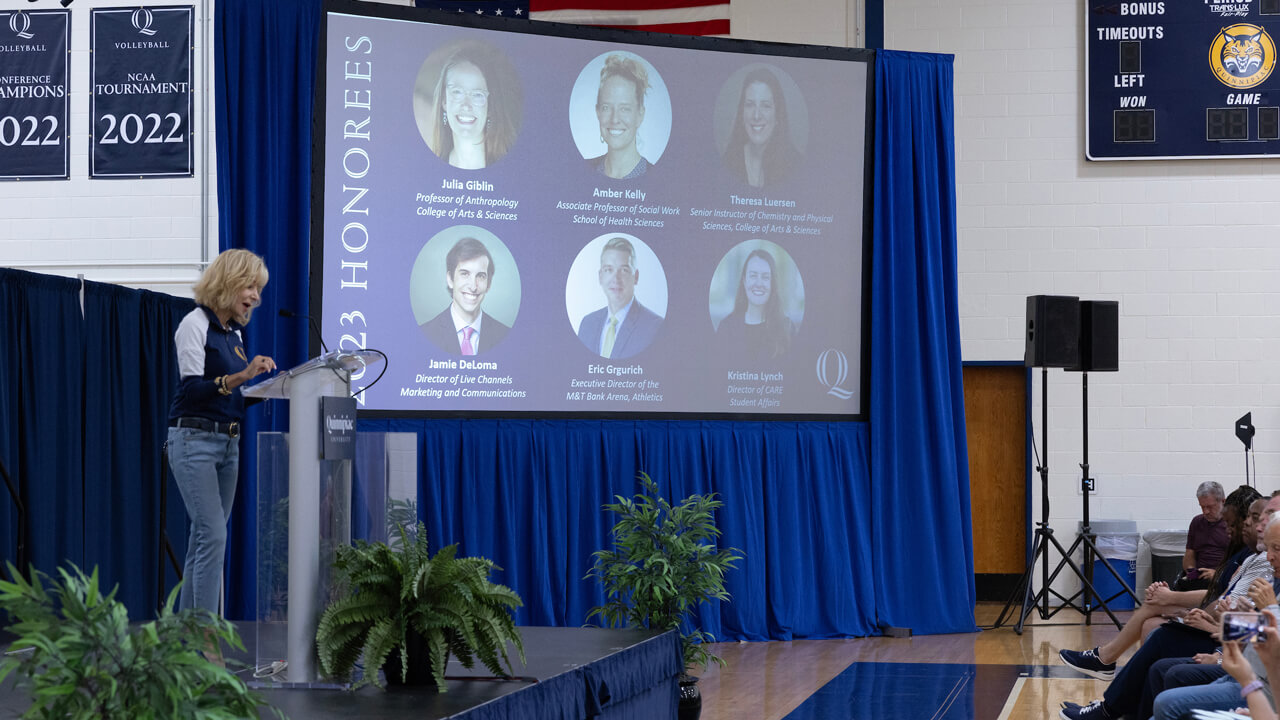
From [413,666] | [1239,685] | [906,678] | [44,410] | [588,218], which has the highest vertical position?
[588,218]

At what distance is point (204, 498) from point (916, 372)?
182 inches

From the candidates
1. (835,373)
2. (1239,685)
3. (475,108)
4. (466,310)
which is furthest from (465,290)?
(1239,685)

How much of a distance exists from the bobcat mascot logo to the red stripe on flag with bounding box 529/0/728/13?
3.56 m

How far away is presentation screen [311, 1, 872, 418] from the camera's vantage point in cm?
634

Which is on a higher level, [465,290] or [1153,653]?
Answer: [465,290]

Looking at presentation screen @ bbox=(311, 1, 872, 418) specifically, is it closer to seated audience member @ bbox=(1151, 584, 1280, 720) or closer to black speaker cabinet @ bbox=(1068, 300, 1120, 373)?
black speaker cabinet @ bbox=(1068, 300, 1120, 373)

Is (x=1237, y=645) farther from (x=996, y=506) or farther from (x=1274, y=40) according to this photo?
(x=1274, y=40)

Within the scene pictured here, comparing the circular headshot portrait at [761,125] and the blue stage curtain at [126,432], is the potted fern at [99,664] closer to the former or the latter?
the blue stage curtain at [126,432]

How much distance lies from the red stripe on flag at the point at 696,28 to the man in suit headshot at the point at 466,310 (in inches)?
112

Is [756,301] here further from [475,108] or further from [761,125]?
[475,108]

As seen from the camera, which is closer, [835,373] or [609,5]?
[835,373]

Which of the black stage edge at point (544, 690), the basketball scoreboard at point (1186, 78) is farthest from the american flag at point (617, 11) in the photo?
the black stage edge at point (544, 690)

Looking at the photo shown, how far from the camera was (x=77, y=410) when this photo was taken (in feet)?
18.5

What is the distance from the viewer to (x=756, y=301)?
706 centimetres
